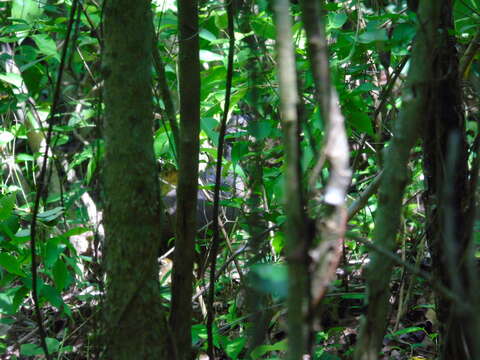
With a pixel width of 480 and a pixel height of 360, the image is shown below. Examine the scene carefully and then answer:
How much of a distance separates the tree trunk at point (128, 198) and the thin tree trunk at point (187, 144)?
0.64 ft

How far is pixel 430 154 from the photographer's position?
1438 mm

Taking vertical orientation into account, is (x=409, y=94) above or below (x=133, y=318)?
above

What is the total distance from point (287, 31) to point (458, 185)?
825 mm

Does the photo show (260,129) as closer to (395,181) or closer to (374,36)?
(374,36)

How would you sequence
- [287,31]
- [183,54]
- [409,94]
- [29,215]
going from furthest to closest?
[29,215] → [183,54] → [409,94] → [287,31]

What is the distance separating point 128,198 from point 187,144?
0.28 meters

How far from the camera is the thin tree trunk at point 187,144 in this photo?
1.51 metres

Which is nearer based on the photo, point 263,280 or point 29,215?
point 263,280

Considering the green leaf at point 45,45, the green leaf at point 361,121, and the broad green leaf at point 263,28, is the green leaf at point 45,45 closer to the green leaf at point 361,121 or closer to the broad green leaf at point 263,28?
the broad green leaf at point 263,28

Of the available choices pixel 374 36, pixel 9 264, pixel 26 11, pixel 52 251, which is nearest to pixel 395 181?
pixel 374 36

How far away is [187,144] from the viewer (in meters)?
1.51

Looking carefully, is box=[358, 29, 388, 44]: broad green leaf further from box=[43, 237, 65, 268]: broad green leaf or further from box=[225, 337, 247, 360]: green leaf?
box=[43, 237, 65, 268]: broad green leaf

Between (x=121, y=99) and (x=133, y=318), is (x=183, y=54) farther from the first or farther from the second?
(x=133, y=318)

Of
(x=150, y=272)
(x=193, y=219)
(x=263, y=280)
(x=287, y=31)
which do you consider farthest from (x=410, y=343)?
(x=287, y=31)
